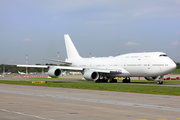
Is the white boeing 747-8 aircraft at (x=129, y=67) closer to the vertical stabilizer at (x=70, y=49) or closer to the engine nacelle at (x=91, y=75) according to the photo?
the engine nacelle at (x=91, y=75)

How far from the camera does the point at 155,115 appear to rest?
12.3 meters

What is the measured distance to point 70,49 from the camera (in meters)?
62.5

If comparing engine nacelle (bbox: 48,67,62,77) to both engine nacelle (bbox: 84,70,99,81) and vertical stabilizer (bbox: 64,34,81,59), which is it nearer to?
engine nacelle (bbox: 84,70,99,81)

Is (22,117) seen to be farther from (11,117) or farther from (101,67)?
(101,67)

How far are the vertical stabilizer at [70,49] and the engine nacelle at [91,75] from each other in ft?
44.5

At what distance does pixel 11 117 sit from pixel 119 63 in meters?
38.2

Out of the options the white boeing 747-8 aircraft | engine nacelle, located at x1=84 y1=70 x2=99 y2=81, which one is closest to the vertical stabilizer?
the white boeing 747-8 aircraft

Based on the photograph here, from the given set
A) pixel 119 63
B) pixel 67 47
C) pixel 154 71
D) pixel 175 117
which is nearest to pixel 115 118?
pixel 175 117

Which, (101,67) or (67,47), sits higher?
(67,47)

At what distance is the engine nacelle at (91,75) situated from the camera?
47162 millimetres

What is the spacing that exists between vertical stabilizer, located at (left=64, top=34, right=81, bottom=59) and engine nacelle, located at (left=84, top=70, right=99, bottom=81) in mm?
13566

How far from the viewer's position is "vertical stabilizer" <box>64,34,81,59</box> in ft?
203

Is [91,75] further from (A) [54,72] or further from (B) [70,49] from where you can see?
(B) [70,49]

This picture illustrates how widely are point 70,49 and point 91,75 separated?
1704 centimetres
